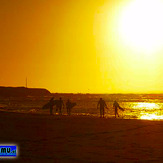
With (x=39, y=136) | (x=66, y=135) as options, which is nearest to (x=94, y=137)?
(x=66, y=135)

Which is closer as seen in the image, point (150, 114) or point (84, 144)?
point (84, 144)

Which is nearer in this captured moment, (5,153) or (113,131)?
(5,153)

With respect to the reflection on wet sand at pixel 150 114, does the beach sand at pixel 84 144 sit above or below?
below

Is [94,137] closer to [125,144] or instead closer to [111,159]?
[125,144]

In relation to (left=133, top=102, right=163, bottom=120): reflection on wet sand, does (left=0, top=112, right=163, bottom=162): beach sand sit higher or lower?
lower

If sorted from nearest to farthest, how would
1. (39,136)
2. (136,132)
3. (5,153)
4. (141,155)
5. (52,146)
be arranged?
(5,153), (141,155), (52,146), (39,136), (136,132)

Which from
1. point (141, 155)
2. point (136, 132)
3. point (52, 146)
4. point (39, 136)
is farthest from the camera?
point (136, 132)

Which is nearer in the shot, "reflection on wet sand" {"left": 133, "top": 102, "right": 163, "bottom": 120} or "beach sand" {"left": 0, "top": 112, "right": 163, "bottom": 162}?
"beach sand" {"left": 0, "top": 112, "right": 163, "bottom": 162}

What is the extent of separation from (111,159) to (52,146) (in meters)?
3.24

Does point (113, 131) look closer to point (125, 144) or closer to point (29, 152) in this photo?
point (125, 144)

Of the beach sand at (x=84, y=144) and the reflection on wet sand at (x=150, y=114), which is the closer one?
the beach sand at (x=84, y=144)

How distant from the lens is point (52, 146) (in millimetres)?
14492

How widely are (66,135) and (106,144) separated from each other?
3.28 meters

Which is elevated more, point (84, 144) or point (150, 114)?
point (150, 114)
